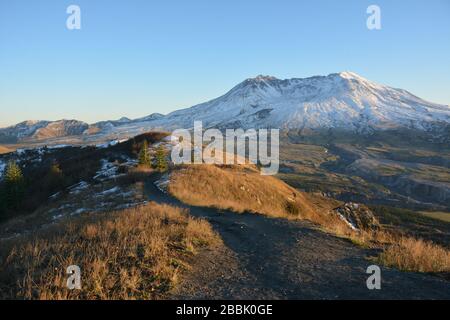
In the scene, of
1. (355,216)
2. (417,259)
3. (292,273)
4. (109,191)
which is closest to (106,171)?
(109,191)

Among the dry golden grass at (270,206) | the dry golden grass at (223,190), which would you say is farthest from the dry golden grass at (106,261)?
the dry golden grass at (223,190)

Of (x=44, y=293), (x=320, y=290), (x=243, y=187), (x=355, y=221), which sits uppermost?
(x=44, y=293)

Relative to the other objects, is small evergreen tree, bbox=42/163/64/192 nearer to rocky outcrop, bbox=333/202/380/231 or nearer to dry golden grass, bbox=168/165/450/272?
dry golden grass, bbox=168/165/450/272

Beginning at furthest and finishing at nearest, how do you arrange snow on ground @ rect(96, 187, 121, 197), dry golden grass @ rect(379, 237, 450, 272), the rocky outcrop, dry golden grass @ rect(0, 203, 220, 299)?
the rocky outcrop < snow on ground @ rect(96, 187, 121, 197) < dry golden grass @ rect(379, 237, 450, 272) < dry golden grass @ rect(0, 203, 220, 299)

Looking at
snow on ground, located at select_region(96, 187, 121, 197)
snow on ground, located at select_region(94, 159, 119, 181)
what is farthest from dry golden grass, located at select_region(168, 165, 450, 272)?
snow on ground, located at select_region(94, 159, 119, 181)

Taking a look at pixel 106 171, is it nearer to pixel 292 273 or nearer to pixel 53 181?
pixel 53 181

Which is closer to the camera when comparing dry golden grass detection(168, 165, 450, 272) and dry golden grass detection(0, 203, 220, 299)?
dry golden grass detection(0, 203, 220, 299)
